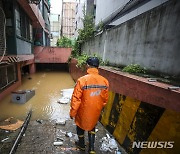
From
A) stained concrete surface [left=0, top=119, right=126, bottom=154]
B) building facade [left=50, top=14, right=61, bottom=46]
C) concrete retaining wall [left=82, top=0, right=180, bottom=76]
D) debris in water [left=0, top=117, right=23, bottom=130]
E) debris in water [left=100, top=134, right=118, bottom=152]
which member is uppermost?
building facade [left=50, top=14, right=61, bottom=46]

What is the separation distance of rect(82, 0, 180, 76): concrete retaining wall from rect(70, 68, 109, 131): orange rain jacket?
1.19 metres

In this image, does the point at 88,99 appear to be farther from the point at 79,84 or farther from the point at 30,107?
the point at 30,107

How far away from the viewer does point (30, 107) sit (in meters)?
5.63

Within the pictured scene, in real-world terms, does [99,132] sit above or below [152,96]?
below

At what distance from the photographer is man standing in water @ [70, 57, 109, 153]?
8.64ft

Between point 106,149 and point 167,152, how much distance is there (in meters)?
1.48

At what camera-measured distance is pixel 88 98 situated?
8.86 ft

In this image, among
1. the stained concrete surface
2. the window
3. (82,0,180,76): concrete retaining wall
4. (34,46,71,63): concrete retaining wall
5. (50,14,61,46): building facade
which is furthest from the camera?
(50,14,61,46): building facade

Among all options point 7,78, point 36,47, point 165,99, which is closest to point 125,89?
point 165,99

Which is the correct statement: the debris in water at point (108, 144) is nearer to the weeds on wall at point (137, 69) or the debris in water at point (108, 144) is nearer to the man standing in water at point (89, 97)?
the man standing in water at point (89, 97)

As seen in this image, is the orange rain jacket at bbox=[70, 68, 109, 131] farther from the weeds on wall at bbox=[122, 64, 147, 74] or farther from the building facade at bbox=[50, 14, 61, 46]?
the building facade at bbox=[50, 14, 61, 46]

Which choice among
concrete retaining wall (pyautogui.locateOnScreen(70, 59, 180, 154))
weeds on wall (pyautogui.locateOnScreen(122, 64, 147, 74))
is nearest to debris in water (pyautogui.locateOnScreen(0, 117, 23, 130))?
concrete retaining wall (pyautogui.locateOnScreen(70, 59, 180, 154))

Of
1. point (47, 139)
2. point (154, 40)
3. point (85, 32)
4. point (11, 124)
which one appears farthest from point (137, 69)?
point (85, 32)

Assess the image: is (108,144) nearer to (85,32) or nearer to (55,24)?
(85,32)
